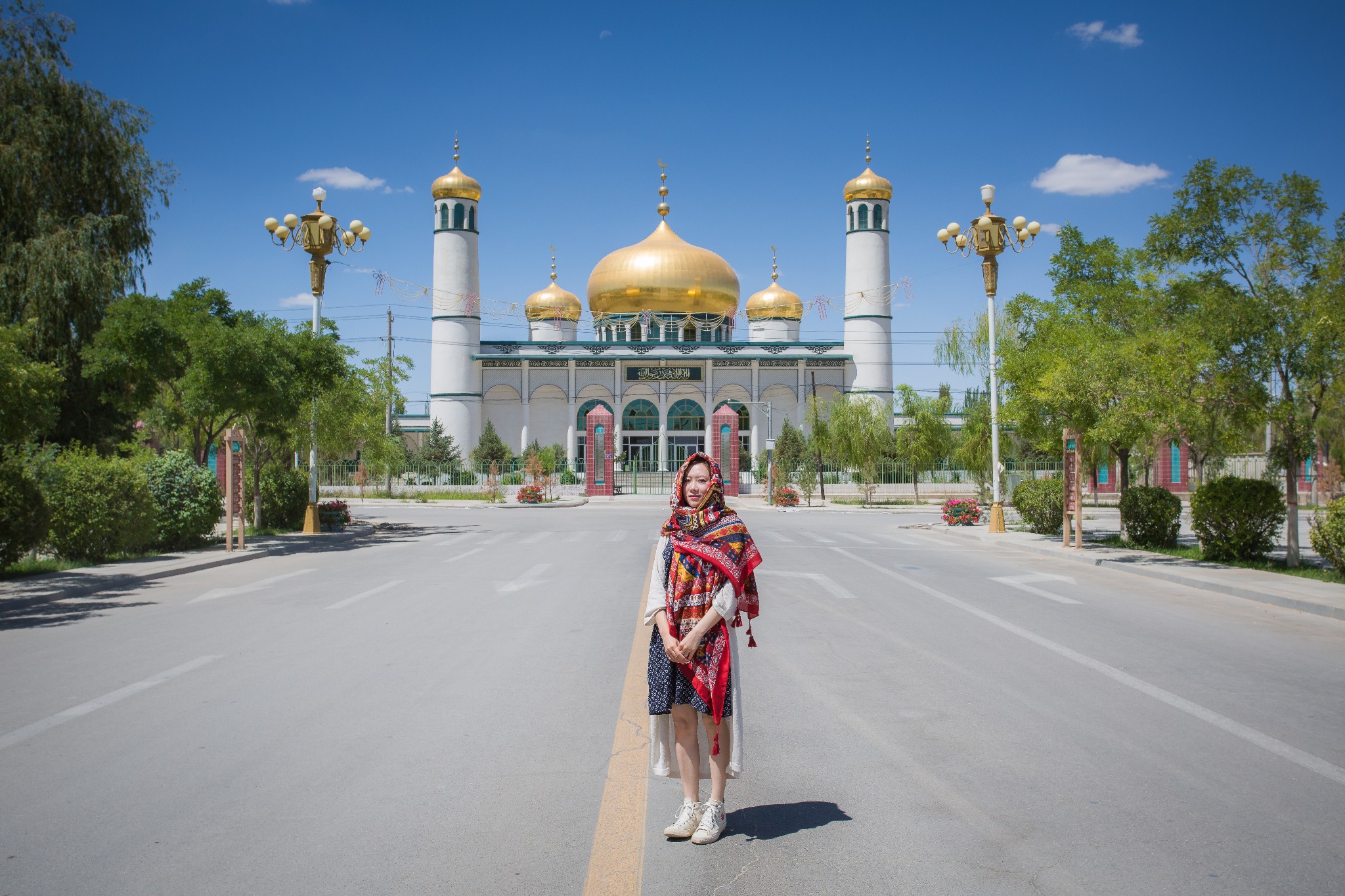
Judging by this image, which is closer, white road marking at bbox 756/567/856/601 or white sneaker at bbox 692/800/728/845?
white sneaker at bbox 692/800/728/845

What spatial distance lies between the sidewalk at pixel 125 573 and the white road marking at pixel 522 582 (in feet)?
15.9

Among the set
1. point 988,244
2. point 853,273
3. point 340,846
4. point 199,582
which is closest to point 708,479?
point 340,846

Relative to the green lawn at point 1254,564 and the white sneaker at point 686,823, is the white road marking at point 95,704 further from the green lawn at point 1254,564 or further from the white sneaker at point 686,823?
the green lawn at point 1254,564

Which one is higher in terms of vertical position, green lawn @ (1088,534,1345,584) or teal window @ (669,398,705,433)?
teal window @ (669,398,705,433)

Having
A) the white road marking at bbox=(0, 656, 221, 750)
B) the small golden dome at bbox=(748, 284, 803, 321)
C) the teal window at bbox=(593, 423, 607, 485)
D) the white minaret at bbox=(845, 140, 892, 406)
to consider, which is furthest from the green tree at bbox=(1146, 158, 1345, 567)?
the small golden dome at bbox=(748, 284, 803, 321)

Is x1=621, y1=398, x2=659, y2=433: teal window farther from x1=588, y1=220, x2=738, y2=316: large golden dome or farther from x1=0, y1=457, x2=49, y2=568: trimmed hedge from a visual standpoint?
x1=0, y1=457, x2=49, y2=568: trimmed hedge

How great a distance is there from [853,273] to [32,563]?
4980cm

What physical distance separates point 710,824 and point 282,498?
2057 cm

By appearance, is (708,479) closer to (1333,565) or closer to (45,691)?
(45,691)

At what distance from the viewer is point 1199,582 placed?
1209 cm

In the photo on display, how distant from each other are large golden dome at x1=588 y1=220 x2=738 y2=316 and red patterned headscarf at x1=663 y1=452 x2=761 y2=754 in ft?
186

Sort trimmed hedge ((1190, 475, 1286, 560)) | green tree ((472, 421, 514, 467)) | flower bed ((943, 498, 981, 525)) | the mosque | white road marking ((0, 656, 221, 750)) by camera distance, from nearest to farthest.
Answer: white road marking ((0, 656, 221, 750)) < trimmed hedge ((1190, 475, 1286, 560)) < flower bed ((943, 498, 981, 525)) < green tree ((472, 421, 514, 467)) < the mosque

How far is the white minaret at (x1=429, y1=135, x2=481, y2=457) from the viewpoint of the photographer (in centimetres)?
5609

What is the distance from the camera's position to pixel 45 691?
6.33 meters
